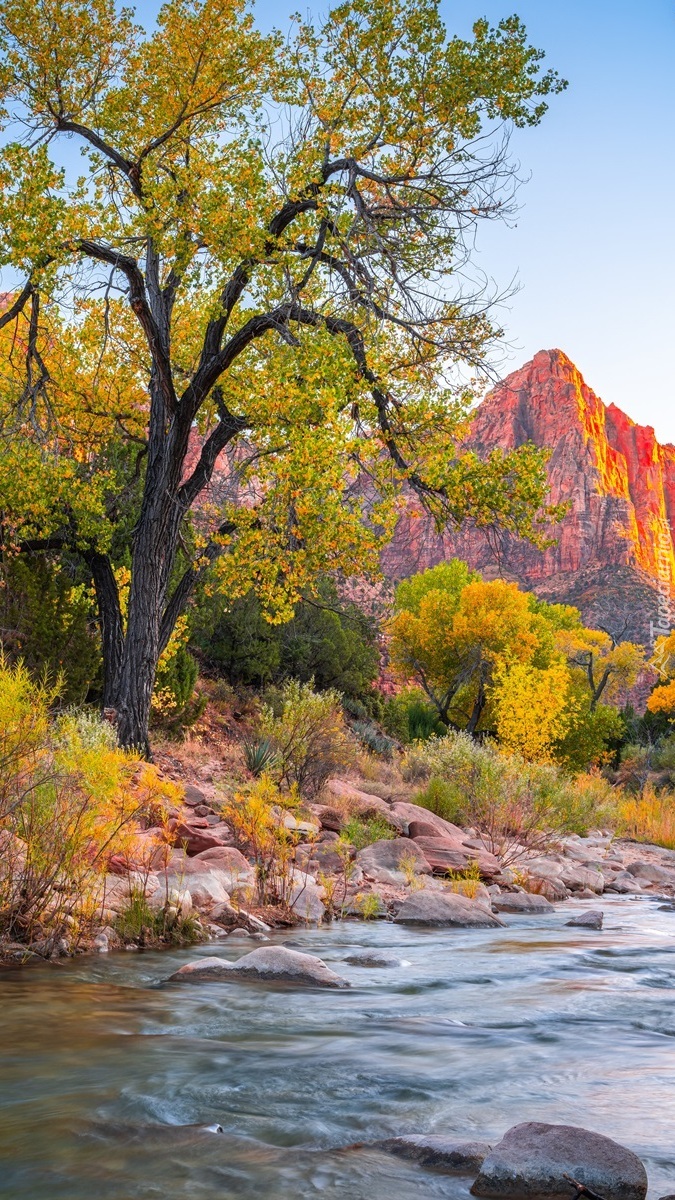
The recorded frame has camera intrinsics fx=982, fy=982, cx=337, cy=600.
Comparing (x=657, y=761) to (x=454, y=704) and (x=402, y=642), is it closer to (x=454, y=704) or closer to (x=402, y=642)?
(x=454, y=704)

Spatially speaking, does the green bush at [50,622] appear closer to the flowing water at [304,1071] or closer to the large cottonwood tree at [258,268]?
the large cottonwood tree at [258,268]

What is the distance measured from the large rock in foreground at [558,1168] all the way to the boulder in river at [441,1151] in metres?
0.14

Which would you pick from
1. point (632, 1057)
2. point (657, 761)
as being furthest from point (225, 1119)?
point (657, 761)

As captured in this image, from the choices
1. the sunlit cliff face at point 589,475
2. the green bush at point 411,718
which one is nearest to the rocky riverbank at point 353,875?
the green bush at point 411,718

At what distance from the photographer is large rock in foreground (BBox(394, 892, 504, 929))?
28.4 feet

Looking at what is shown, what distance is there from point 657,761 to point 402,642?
10633 mm

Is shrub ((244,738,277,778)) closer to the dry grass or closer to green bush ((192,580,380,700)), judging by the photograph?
green bush ((192,580,380,700))

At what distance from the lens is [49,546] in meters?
15.4

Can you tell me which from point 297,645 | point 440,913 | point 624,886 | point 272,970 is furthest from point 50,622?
point 272,970

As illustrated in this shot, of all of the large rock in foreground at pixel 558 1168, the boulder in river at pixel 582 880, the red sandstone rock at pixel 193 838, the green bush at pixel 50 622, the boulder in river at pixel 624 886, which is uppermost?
the green bush at pixel 50 622

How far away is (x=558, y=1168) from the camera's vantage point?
2.71 meters

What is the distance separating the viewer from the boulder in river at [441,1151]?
294 cm

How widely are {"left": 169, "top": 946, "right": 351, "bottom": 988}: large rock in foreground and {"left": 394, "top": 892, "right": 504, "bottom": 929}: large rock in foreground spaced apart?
2.83 meters

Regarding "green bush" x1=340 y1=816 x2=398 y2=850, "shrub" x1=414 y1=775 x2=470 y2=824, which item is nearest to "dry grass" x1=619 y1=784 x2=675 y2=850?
"shrub" x1=414 y1=775 x2=470 y2=824
